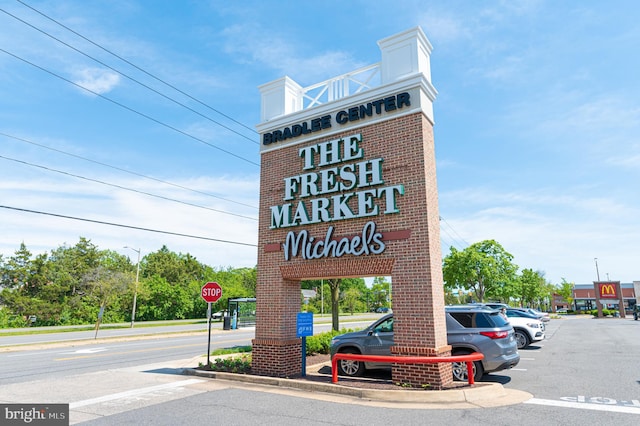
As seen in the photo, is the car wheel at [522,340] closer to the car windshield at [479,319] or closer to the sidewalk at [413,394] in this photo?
the car windshield at [479,319]

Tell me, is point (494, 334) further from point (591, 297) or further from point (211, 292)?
point (591, 297)

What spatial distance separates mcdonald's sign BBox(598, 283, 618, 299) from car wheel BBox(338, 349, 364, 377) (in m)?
56.3

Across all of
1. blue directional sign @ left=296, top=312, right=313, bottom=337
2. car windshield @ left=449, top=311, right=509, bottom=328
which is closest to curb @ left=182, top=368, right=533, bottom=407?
blue directional sign @ left=296, top=312, right=313, bottom=337

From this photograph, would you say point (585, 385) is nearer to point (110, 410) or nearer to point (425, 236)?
point (425, 236)

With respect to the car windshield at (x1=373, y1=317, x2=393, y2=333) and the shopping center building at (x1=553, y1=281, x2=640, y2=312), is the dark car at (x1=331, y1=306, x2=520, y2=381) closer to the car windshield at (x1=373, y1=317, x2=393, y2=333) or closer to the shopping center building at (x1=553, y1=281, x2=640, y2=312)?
the car windshield at (x1=373, y1=317, x2=393, y2=333)

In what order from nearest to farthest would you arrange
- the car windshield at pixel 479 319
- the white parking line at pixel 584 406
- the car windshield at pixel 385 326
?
the white parking line at pixel 584 406
the car windshield at pixel 479 319
the car windshield at pixel 385 326

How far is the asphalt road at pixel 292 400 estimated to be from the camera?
6926mm

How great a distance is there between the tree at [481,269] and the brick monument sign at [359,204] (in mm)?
42280

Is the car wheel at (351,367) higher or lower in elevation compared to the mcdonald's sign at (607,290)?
lower

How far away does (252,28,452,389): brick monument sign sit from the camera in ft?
30.6

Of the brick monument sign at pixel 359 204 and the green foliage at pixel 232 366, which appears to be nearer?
the brick monument sign at pixel 359 204

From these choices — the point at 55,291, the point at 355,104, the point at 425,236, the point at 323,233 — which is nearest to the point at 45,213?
the point at 323,233

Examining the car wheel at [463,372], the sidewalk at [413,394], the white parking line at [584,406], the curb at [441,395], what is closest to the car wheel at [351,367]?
the sidewalk at [413,394]

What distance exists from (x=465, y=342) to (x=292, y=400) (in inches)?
184
